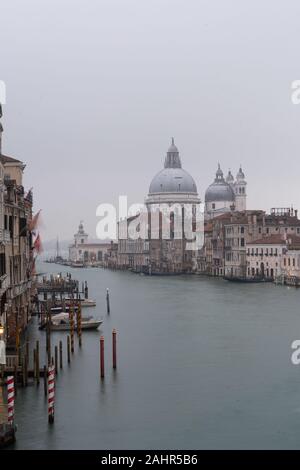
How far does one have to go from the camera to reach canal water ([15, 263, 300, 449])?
16.2 meters

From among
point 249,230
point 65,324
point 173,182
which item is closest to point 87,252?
point 173,182

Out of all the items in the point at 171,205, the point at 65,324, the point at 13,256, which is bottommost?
the point at 65,324

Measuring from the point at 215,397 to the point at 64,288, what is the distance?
32.6m

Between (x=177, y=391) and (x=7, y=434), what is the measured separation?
5729 mm

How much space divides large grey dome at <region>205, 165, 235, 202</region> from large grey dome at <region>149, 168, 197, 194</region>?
15.6 ft

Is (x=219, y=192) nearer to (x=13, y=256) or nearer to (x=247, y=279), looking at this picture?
(x=247, y=279)

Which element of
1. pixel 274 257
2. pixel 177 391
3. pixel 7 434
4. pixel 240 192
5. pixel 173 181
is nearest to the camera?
pixel 7 434

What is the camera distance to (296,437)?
1609 centimetres

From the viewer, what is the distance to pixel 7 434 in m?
15.1

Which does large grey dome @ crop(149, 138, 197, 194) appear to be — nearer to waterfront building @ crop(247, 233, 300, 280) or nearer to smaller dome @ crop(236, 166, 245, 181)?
smaller dome @ crop(236, 166, 245, 181)

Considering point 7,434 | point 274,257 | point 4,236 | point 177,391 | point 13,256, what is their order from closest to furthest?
point 7,434, point 177,391, point 4,236, point 13,256, point 274,257

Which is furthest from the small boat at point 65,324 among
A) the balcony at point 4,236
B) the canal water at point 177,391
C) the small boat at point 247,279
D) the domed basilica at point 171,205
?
the domed basilica at point 171,205

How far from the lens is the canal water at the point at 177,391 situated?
1619 cm

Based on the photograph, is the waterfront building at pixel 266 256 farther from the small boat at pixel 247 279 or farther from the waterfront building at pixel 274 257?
the small boat at pixel 247 279
